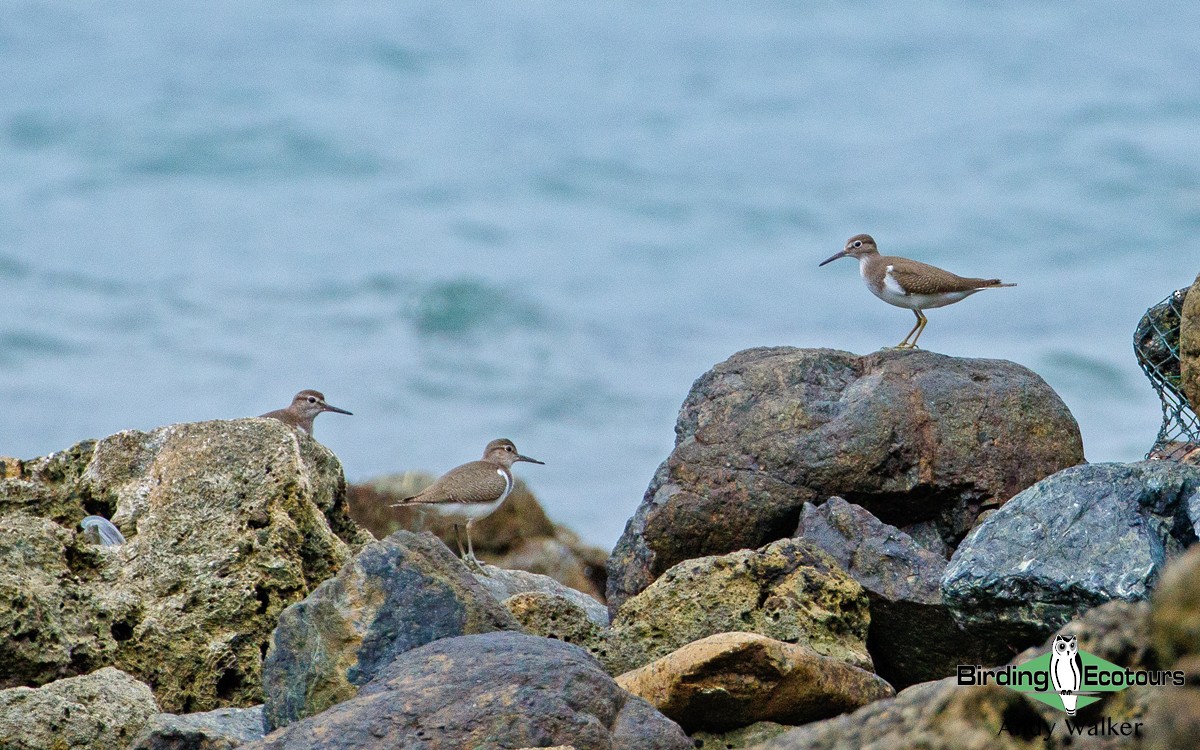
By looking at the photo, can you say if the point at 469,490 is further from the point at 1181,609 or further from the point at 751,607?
the point at 1181,609

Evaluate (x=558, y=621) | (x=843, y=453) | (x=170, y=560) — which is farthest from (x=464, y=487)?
(x=558, y=621)

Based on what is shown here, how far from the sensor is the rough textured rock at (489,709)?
6.58m

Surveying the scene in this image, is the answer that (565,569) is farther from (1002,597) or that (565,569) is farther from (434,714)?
(434,714)

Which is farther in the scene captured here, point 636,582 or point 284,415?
point 284,415

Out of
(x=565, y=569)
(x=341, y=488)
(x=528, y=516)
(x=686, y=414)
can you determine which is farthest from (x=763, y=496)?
(x=528, y=516)

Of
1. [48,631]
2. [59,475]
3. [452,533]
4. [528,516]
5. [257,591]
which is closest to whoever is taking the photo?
[48,631]

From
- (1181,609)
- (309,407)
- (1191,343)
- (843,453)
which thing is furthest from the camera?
(309,407)

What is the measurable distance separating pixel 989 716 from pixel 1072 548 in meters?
5.01

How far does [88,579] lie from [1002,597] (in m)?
5.80

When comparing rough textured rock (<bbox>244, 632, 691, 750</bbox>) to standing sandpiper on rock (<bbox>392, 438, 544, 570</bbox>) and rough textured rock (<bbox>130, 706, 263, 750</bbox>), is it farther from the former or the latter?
standing sandpiper on rock (<bbox>392, 438, 544, 570</bbox>)

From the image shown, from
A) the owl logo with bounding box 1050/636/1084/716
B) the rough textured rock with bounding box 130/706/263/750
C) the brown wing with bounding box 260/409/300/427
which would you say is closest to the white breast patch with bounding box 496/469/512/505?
the brown wing with bounding box 260/409/300/427

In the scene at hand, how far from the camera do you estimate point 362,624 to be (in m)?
8.17

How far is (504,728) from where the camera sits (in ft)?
21.7

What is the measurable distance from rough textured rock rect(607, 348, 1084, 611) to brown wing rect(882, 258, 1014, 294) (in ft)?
8.23
